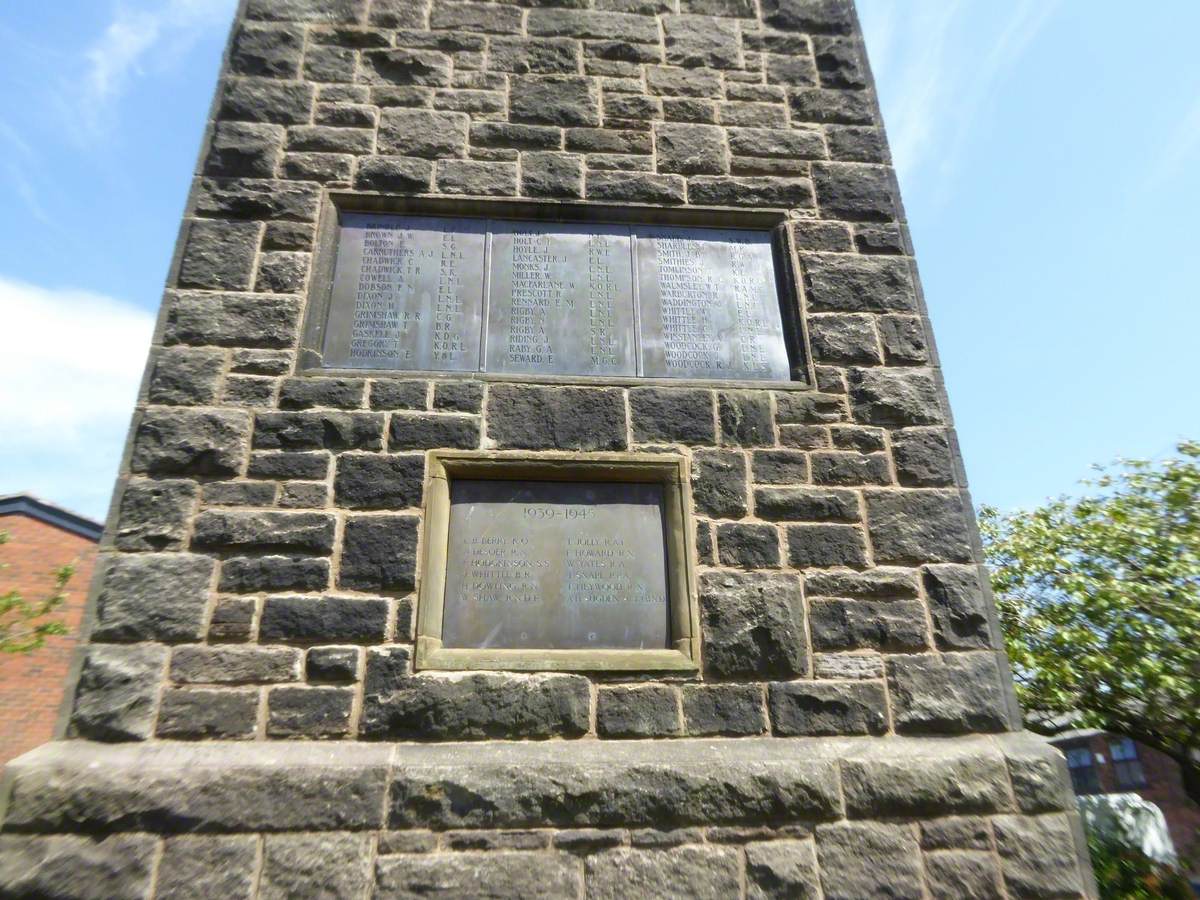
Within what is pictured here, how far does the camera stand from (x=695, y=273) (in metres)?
4.41

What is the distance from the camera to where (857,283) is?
14.5 feet

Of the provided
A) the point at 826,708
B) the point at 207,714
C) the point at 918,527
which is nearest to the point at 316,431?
the point at 207,714

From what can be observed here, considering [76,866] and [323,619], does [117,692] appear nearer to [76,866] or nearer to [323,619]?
[76,866]

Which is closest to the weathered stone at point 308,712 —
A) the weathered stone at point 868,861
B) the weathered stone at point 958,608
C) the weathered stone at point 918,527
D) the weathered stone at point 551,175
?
the weathered stone at point 868,861

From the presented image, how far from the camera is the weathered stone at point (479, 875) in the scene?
114 inches

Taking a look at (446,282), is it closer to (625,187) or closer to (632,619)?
(625,187)

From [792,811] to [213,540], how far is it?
2.88 meters

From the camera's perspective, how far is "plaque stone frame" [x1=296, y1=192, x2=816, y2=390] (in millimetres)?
3965

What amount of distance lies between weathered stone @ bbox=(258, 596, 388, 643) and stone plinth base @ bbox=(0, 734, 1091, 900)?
0.46 meters

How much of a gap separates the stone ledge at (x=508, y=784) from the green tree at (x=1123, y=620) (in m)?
9.42

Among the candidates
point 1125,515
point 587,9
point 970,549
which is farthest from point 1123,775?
point 587,9

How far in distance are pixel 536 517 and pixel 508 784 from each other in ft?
3.99

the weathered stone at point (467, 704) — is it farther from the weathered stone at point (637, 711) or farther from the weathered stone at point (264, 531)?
the weathered stone at point (264, 531)

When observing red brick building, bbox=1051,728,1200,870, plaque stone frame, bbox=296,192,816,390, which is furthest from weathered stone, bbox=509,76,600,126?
red brick building, bbox=1051,728,1200,870
